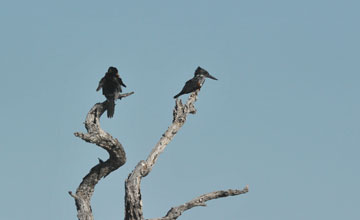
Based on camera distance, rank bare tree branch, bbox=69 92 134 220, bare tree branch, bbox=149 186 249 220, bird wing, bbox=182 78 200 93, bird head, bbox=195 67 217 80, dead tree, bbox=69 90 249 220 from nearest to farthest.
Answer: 1. bare tree branch, bbox=69 92 134 220
2. dead tree, bbox=69 90 249 220
3. bare tree branch, bbox=149 186 249 220
4. bird wing, bbox=182 78 200 93
5. bird head, bbox=195 67 217 80

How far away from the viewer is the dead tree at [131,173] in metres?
14.2

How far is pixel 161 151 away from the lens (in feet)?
48.5

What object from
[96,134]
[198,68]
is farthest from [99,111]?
[198,68]

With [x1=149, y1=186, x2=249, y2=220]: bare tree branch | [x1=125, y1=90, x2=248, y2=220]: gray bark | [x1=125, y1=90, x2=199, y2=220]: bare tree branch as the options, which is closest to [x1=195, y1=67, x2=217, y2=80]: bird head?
[x1=125, y1=90, x2=248, y2=220]: gray bark

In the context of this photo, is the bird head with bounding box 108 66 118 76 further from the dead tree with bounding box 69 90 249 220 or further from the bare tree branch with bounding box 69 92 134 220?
the dead tree with bounding box 69 90 249 220

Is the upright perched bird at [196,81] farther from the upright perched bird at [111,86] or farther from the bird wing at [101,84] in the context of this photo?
the bird wing at [101,84]

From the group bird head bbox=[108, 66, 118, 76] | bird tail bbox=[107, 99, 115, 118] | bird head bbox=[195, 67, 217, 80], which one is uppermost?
bird head bbox=[195, 67, 217, 80]

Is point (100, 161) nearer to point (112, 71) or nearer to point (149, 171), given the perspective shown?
point (149, 171)

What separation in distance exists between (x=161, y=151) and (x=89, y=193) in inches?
63.5

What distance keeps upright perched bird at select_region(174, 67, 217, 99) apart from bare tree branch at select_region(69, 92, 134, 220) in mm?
3262

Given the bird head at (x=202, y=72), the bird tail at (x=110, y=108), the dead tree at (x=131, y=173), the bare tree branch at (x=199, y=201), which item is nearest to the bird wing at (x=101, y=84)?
the bird tail at (x=110, y=108)

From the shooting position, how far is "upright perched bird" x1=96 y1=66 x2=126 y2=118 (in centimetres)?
1516

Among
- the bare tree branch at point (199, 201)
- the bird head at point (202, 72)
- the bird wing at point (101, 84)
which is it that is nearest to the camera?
the bare tree branch at point (199, 201)

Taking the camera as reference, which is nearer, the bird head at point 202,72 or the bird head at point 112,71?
the bird head at point 112,71
